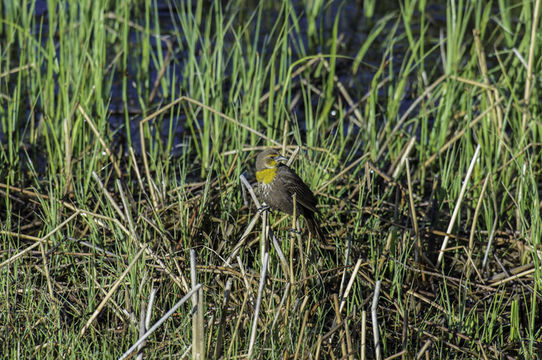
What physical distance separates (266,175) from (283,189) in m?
0.21

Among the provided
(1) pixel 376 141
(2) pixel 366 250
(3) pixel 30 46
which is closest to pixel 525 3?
(1) pixel 376 141

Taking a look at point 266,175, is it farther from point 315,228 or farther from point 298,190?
point 315,228

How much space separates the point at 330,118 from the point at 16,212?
9.41 feet

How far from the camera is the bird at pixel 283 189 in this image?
4.45 metres

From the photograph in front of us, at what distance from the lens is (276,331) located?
3643 mm

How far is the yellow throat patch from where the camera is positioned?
459 centimetres

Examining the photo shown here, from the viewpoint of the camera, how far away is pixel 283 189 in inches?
A: 176

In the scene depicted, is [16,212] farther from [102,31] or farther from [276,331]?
[276,331]

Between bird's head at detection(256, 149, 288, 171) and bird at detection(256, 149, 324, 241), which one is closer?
bird at detection(256, 149, 324, 241)

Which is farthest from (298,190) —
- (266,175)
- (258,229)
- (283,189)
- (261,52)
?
(261,52)

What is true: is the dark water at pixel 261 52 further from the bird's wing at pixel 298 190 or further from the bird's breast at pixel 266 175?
the bird's wing at pixel 298 190

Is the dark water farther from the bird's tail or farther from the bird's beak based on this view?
the bird's tail

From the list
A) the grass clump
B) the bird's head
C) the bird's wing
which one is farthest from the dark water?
the bird's wing

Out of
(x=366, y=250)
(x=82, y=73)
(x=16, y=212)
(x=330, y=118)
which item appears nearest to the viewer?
(x=366, y=250)
